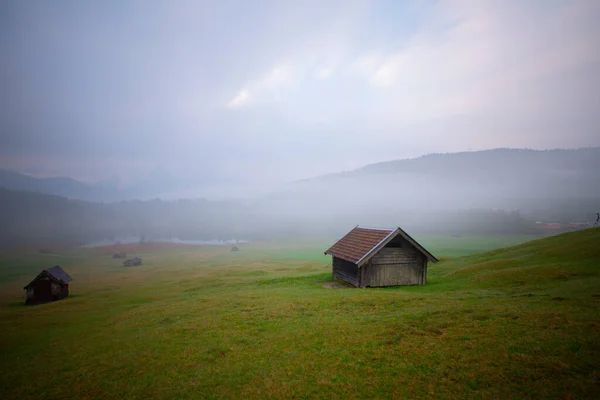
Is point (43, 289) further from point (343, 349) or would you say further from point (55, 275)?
point (343, 349)

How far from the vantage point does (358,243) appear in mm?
33969

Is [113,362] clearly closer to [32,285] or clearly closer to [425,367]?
[425,367]

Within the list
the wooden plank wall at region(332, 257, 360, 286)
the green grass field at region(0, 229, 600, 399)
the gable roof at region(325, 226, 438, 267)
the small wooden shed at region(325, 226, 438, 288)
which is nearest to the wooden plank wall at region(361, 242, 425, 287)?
the small wooden shed at region(325, 226, 438, 288)

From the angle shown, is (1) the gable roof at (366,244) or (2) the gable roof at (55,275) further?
(2) the gable roof at (55,275)

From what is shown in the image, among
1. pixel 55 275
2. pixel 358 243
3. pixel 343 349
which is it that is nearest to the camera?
pixel 343 349

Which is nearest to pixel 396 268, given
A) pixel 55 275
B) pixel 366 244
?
pixel 366 244

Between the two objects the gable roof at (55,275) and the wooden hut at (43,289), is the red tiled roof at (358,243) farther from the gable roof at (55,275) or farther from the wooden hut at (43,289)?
the wooden hut at (43,289)

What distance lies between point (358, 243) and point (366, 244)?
1.72 m

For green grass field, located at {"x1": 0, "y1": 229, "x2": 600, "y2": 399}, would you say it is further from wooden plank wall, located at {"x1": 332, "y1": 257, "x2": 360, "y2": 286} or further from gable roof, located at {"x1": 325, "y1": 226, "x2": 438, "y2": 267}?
wooden plank wall, located at {"x1": 332, "y1": 257, "x2": 360, "y2": 286}

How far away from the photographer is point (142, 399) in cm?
1186

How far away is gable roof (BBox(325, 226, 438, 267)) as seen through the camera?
99.8 ft

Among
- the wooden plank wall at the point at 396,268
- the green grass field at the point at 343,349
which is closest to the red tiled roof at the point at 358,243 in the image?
the wooden plank wall at the point at 396,268

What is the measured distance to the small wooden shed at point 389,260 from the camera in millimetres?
30953

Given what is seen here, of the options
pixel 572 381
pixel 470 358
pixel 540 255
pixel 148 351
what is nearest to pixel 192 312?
pixel 148 351
